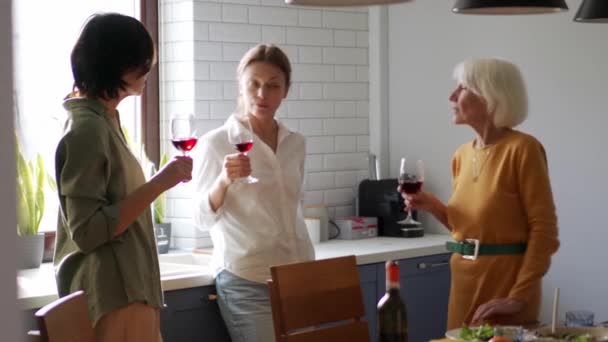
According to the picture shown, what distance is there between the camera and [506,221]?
281 cm

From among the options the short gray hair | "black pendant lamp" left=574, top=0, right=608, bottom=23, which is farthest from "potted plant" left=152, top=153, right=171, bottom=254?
"black pendant lamp" left=574, top=0, right=608, bottom=23

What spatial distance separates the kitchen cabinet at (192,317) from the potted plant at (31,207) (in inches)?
28.0

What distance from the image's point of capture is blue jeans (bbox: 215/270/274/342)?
328 centimetres

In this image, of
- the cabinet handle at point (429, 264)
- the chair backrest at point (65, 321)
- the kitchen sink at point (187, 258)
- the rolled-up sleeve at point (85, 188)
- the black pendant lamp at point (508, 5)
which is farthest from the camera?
the cabinet handle at point (429, 264)

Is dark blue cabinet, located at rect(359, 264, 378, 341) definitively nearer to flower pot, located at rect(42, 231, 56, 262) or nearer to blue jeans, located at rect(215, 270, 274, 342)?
blue jeans, located at rect(215, 270, 274, 342)

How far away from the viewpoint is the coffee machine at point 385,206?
190 inches

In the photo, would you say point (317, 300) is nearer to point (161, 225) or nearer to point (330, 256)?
point (330, 256)

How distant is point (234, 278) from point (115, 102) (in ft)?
3.93

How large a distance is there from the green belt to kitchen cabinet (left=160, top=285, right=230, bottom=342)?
1072 mm

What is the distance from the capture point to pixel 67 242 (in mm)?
2322

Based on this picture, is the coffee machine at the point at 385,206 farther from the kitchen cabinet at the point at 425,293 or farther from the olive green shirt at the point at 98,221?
the olive green shirt at the point at 98,221

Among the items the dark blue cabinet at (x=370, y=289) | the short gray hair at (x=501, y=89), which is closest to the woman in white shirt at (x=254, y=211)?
the dark blue cabinet at (x=370, y=289)

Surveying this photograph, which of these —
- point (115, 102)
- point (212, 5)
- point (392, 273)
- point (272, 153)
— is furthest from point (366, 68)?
point (392, 273)

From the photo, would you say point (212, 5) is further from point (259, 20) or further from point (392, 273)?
point (392, 273)
